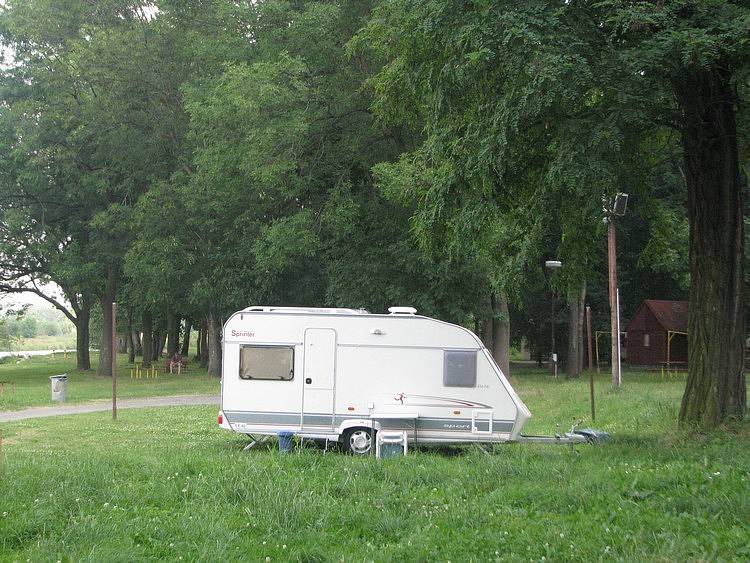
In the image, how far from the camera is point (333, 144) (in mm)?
31250

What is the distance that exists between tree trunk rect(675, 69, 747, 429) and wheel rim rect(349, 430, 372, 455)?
485 cm

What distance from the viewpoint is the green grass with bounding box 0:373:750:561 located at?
6.77 metres

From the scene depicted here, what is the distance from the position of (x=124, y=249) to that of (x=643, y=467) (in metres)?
35.0

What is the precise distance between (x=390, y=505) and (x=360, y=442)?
515 cm

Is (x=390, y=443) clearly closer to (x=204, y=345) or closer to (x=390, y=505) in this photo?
(x=390, y=505)

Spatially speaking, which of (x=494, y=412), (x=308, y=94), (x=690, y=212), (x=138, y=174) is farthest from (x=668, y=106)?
(x=138, y=174)

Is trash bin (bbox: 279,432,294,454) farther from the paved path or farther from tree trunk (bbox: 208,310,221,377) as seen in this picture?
tree trunk (bbox: 208,310,221,377)

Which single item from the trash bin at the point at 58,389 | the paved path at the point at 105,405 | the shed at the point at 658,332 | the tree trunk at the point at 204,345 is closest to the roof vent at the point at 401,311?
the paved path at the point at 105,405

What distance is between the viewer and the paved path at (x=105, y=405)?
2243 cm

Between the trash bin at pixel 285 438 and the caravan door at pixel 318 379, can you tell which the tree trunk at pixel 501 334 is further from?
the trash bin at pixel 285 438

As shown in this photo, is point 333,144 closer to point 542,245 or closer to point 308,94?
point 308,94

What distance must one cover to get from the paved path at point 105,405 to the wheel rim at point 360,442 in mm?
11392

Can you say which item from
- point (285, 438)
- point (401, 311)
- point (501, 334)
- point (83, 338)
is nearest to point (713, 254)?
point (401, 311)

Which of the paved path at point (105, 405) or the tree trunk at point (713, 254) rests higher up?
the tree trunk at point (713, 254)
